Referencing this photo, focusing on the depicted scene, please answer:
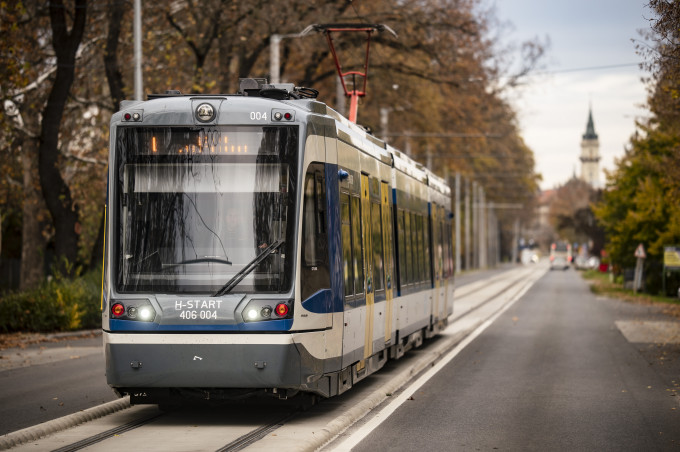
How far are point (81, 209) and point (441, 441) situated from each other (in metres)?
33.5

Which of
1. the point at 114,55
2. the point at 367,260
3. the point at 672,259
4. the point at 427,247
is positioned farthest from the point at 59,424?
the point at 672,259

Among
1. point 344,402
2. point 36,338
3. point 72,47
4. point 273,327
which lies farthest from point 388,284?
point 72,47

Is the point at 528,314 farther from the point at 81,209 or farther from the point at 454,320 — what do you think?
the point at 81,209

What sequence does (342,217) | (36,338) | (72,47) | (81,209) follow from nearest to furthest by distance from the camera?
(342,217)
(36,338)
(72,47)
(81,209)

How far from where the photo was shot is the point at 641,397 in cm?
1502

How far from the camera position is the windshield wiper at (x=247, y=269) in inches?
453

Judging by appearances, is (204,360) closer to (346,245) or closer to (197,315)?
(197,315)

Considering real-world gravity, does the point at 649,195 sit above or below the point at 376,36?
below

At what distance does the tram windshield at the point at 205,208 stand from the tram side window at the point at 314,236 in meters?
0.20

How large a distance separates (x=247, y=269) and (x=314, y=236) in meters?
0.85

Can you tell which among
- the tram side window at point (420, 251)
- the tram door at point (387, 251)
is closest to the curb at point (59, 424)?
the tram door at point (387, 251)

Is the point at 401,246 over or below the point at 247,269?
over

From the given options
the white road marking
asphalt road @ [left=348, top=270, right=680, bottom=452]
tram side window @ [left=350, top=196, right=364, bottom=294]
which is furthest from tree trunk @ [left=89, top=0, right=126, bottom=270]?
tram side window @ [left=350, top=196, right=364, bottom=294]

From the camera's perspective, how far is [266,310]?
11.5 metres
